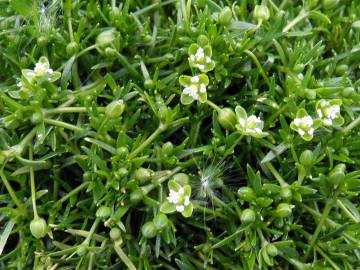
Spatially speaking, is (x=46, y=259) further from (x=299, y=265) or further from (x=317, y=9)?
(x=317, y=9)

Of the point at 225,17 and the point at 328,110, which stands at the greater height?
the point at 225,17

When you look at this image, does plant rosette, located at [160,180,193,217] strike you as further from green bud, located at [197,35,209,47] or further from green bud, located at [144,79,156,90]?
green bud, located at [197,35,209,47]

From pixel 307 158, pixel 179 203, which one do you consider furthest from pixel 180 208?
pixel 307 158

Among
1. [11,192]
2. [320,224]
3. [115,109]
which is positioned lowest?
[320,224]

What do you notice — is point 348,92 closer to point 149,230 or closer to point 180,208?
point 180,208

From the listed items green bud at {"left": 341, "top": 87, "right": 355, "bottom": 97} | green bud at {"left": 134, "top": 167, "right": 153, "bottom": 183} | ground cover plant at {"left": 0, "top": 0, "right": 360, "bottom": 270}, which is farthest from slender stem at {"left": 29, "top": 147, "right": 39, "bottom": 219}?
green bud at {"left": 341, "top": 87, "right": 355, "bottom": 97}
